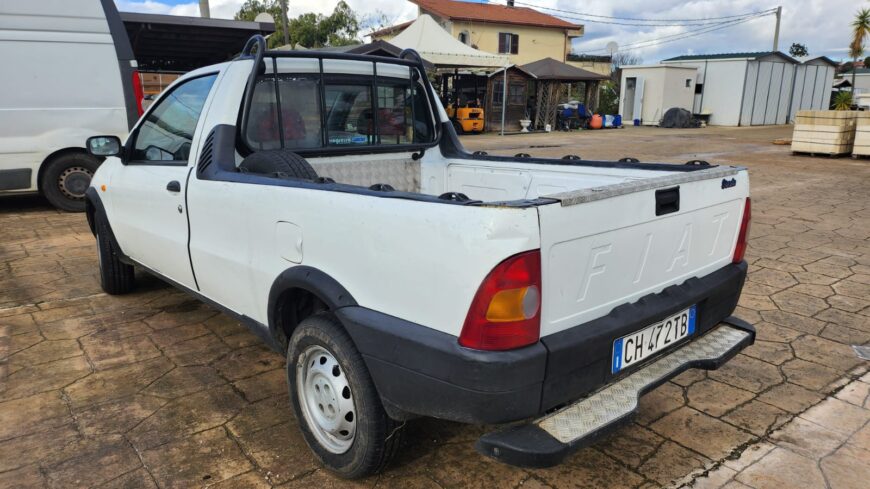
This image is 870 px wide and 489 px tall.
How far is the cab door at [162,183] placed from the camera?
3.31 m

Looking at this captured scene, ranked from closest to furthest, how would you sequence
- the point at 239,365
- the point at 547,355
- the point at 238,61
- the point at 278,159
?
the point at 547,355 < the point at 278,159 < the point at 238,61 < the point at 239,365

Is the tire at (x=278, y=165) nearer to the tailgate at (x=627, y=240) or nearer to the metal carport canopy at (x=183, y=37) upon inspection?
the tailgate at (x=627, y=240)

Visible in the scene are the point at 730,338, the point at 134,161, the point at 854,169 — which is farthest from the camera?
the point at 854,169

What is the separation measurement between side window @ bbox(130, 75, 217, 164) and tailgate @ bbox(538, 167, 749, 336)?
7.70 feet

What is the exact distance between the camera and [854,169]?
12.3m

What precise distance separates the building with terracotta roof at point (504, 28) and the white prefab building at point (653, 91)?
33.2ft

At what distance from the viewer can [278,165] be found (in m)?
2.94

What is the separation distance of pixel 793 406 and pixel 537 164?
1.85 meters

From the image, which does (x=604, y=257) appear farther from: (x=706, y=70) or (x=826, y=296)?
(x=706, y=70)

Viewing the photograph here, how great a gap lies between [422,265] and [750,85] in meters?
31.4

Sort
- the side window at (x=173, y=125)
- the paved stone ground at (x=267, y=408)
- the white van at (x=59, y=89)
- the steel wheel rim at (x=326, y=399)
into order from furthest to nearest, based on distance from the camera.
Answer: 1. the white van at (x=59, y=89)
2. the side window at (x=173, y=125)
3. the paved stone ground at (x=267, y=408)
4. the steel wheel rim at (x=326, y=399)

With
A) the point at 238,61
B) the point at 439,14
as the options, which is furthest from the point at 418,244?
the point at 439,14

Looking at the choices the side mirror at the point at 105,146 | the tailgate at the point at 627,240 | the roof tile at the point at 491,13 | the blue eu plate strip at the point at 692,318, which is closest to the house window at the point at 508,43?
the roof tile at the point at 491,13

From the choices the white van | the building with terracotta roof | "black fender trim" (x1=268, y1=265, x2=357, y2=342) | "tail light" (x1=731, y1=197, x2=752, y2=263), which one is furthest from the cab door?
the building with terracotta roof
